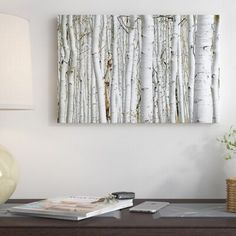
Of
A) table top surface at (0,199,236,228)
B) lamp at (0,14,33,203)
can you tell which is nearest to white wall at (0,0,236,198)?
lamp at (0,14,33,203)

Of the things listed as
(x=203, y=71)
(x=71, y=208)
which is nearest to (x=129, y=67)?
(x=203, y=71)

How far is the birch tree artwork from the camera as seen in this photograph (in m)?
2.04

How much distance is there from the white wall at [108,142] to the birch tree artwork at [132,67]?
52 mm

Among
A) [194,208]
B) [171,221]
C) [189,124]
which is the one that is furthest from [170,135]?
[171,221]

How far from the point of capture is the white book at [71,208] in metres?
1.54

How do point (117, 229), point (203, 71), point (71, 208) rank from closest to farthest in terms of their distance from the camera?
point (117, 229), point (71, 208), point (203, 71)

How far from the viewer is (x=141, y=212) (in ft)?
5.56

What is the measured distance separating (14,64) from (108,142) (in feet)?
1.86

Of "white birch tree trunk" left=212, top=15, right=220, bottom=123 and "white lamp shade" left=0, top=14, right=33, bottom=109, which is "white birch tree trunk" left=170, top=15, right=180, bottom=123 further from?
"white lamp shade" left=0, top=14, right=33, bottom=109

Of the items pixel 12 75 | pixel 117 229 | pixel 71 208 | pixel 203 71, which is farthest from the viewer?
pixel 203 71

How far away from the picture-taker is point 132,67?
2.04 m

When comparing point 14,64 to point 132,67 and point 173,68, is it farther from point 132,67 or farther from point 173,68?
point 173,68

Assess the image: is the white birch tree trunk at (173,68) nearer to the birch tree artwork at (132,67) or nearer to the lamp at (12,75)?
the birch tree artwork at (132,67)

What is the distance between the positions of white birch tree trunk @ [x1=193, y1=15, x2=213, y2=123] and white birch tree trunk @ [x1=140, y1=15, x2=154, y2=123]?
0.19 metres
